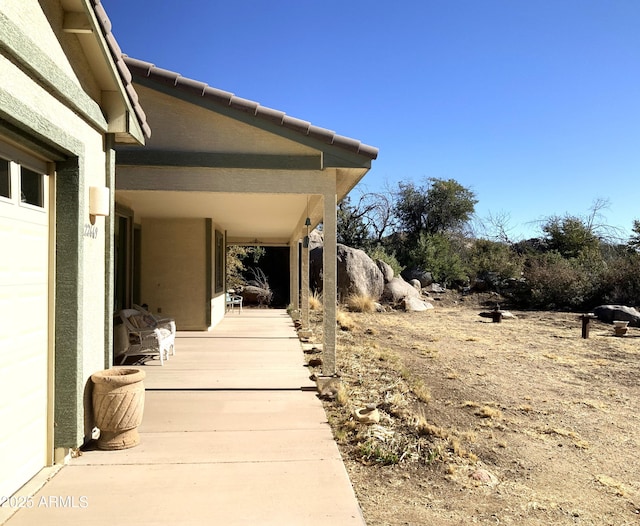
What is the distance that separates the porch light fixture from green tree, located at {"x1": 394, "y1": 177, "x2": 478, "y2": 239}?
26447 mm

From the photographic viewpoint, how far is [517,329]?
1520 centimetres

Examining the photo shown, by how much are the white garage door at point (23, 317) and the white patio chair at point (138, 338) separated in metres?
3.94

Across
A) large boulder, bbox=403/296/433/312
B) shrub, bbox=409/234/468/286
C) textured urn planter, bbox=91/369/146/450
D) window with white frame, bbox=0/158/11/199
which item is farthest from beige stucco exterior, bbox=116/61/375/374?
shrub, bbox=409/234/468/286

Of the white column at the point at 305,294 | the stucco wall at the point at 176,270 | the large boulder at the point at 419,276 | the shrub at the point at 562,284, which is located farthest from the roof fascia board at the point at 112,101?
the large boulder at the point at 419,276

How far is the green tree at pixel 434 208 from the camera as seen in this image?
1178 inches

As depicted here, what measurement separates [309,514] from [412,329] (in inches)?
475

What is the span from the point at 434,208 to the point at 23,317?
28.2 meters

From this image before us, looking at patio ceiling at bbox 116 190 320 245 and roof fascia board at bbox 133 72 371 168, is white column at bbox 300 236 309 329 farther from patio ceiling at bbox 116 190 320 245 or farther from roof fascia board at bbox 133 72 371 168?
roof fascia board at bbox 133 72 371 168

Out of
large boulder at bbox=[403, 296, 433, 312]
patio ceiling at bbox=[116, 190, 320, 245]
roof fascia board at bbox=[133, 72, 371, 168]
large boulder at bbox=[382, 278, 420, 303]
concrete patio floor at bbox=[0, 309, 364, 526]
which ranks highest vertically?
roof fascia board at bbox=[133, 72, 371, 168]

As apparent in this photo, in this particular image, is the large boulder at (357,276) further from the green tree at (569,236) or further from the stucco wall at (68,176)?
the stucco wall at (68,176)

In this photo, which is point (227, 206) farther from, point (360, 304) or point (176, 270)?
point (360, 304)

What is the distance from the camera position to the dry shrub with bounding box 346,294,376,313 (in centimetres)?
1938

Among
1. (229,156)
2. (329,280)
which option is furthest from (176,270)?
(329,280)

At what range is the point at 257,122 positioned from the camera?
609 centimetres
